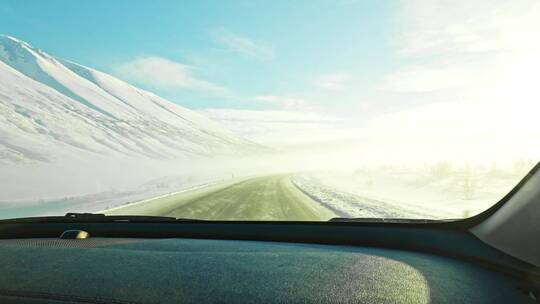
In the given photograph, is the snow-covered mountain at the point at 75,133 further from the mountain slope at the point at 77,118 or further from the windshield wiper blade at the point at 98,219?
the windshield wiper blade at the point at 98,219

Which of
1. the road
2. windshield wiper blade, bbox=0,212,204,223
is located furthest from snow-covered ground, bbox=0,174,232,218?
windshield wiper blade, bbox=0,212,204,223

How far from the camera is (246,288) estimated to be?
172cm

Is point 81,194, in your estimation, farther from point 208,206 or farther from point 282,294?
point 282,294

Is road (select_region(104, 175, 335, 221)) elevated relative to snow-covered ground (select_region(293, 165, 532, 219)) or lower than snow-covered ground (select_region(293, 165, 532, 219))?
lower

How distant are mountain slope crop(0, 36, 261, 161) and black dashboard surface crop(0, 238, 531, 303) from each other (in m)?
6.21

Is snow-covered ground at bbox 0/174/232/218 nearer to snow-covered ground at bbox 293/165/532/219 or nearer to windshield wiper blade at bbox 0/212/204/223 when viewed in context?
windshield wiper blade at bbox 0/212/204/223

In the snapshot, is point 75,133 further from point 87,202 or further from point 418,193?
point 418,193

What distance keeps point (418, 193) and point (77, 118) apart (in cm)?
3071

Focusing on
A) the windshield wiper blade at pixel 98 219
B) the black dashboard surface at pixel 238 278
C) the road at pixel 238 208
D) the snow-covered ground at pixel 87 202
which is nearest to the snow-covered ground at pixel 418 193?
the road at pixel 238 208

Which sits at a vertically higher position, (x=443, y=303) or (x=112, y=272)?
(x=112, y=272)

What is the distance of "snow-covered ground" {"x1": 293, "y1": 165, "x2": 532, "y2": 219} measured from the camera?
452 centimetres

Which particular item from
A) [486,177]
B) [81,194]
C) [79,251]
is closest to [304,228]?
[79,251]

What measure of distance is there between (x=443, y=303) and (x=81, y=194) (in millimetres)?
14099

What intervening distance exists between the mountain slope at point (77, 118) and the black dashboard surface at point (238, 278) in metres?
6.21
